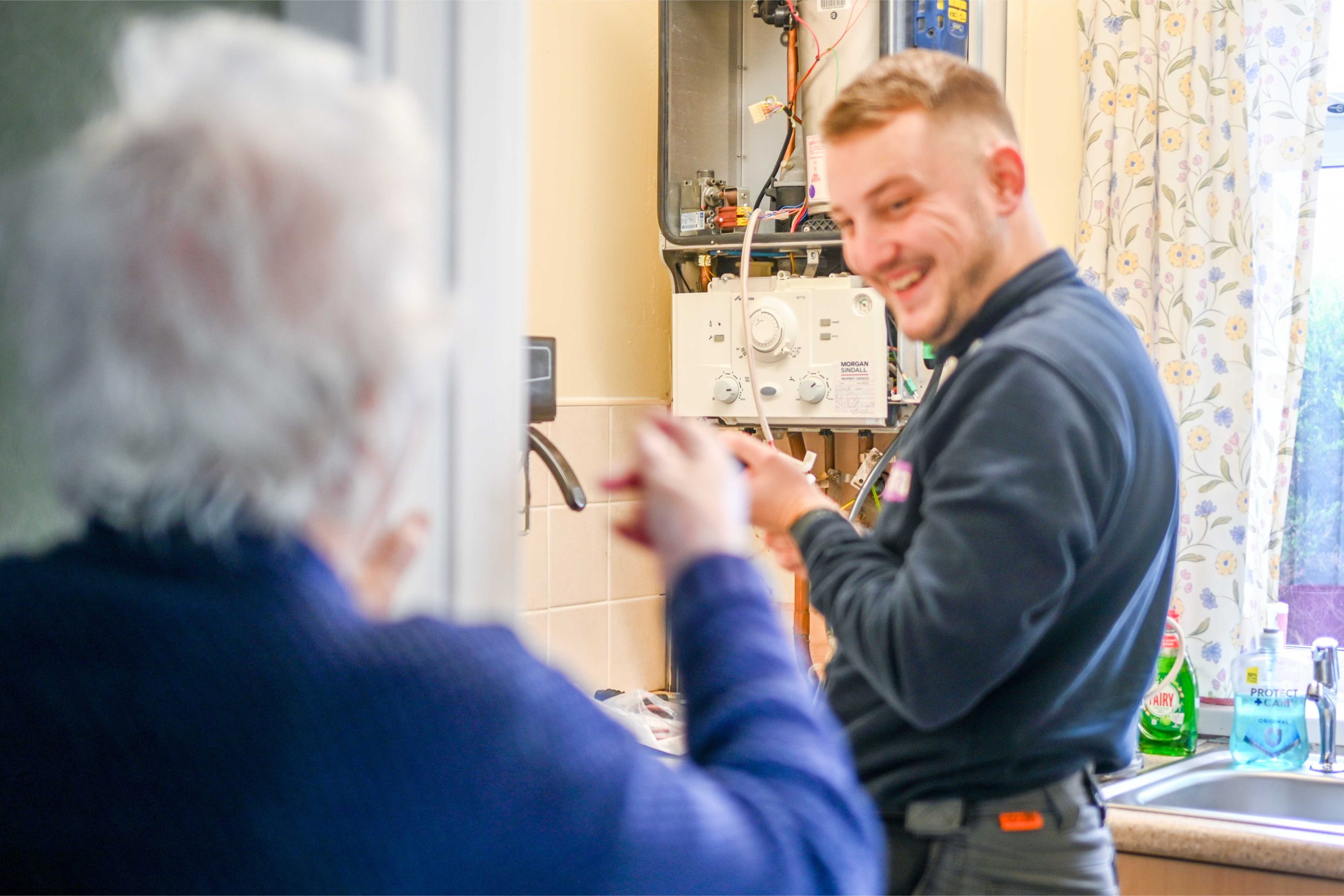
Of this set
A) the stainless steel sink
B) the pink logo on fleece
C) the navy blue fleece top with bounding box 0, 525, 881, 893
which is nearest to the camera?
the navy blue fleece top with bounding box 0, 525, 881, 893

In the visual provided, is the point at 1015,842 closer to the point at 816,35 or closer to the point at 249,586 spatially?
the point at 249,586

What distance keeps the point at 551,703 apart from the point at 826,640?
1815 millimetres

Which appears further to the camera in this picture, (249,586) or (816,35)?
(816,35)

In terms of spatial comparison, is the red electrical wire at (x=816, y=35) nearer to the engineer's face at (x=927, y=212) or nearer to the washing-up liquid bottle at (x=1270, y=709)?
the engineer's face at (x=927, y=212)

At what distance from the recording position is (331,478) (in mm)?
510

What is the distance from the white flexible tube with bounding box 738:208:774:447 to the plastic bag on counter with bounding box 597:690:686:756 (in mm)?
502

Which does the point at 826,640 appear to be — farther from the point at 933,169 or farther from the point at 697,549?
the point at 697,549

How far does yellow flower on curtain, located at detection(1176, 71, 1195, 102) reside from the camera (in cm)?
215

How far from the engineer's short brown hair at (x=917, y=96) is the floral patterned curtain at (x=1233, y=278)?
1088 mm

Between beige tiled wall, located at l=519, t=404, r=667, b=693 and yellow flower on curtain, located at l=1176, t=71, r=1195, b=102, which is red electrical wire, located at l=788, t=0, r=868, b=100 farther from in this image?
beige tiled wall, located at l=519, t=404, r=667, b=693

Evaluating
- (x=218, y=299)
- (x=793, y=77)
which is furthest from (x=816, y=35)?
(x=218, y=299)

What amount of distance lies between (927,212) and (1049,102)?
54.5 inches

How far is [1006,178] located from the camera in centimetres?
113

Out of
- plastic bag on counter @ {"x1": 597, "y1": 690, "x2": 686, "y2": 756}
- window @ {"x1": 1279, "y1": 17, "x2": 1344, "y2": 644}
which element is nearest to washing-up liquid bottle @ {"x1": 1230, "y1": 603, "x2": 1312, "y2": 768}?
window @ {"x1": 1279, "y1": 17, "x2": 1344, "y2": 644}
